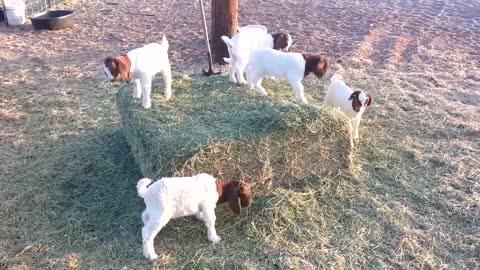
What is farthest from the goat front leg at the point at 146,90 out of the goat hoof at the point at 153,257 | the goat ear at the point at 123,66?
the goat hoof at the point at 153,257

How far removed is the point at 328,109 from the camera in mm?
4961

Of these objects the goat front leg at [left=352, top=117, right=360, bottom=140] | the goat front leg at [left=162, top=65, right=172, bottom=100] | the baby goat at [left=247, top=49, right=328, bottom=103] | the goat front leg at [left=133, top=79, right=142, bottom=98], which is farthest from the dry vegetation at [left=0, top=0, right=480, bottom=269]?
the baby goat at [left=247, top=49, right=328, bottom=103]

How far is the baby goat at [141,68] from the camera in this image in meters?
4.43

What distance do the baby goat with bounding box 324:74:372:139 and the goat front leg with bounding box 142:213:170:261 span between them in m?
2.46

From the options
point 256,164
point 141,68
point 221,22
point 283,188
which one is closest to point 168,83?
point 141,68

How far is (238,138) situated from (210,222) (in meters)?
0.81

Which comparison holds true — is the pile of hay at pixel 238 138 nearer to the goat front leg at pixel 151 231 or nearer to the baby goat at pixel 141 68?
the baby goat at pixel 141 68

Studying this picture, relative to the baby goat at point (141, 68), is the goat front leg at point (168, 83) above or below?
below

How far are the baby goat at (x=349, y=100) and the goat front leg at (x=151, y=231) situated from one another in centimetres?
246

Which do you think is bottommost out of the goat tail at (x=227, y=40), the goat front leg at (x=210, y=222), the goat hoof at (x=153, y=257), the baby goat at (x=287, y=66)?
the goat hoof at (x=153, y=257)

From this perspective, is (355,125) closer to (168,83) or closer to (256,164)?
(256,164)

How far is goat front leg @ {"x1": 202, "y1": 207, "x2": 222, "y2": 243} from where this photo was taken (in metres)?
3.88

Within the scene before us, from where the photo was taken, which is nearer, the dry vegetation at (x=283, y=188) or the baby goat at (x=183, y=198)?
the baby goat at (x=183, y=198)

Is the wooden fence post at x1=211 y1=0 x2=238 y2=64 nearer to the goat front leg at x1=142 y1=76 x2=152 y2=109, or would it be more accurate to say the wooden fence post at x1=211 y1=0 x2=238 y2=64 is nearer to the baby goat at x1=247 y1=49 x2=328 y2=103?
the baby goat at x1=247 y1=49 x2=328 y2=103
